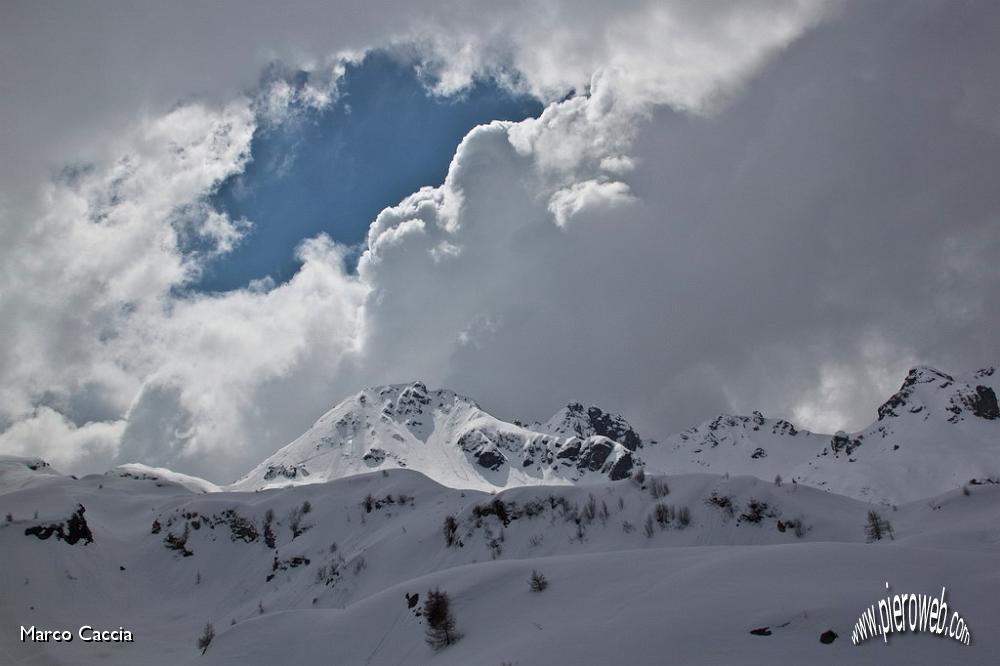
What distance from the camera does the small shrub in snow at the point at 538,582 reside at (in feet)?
35.4

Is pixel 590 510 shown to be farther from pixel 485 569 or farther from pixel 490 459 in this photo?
pixel 490 459

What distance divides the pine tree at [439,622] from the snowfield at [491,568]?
0.18 meters

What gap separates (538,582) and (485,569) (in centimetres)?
166

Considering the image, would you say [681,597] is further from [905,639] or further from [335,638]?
[335,638]

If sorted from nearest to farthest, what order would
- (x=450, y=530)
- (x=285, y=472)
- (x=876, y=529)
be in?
(x=876, y=529) → (x=450, y=530) → (x=285, y=472)

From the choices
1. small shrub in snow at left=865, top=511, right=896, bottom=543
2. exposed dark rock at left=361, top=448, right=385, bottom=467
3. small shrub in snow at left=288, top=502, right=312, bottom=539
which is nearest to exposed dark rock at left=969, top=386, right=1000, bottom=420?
exposed dark rock at left=361, top=448, right=385, bottom=467

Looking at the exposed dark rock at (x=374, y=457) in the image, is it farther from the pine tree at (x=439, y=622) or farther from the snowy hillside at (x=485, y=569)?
the pine tree at (x=439, y=622)

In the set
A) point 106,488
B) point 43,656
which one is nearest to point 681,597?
point 43,656

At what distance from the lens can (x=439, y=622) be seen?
1041 cm

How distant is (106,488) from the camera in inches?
1548

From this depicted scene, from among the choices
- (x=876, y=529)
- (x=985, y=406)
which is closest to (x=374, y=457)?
(x=876, y=529)

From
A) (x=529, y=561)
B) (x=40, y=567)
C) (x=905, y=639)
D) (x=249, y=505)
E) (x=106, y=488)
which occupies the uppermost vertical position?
(x=106, y=488)

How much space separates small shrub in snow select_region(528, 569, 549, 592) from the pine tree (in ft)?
4.77

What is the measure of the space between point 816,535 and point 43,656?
2043cm
